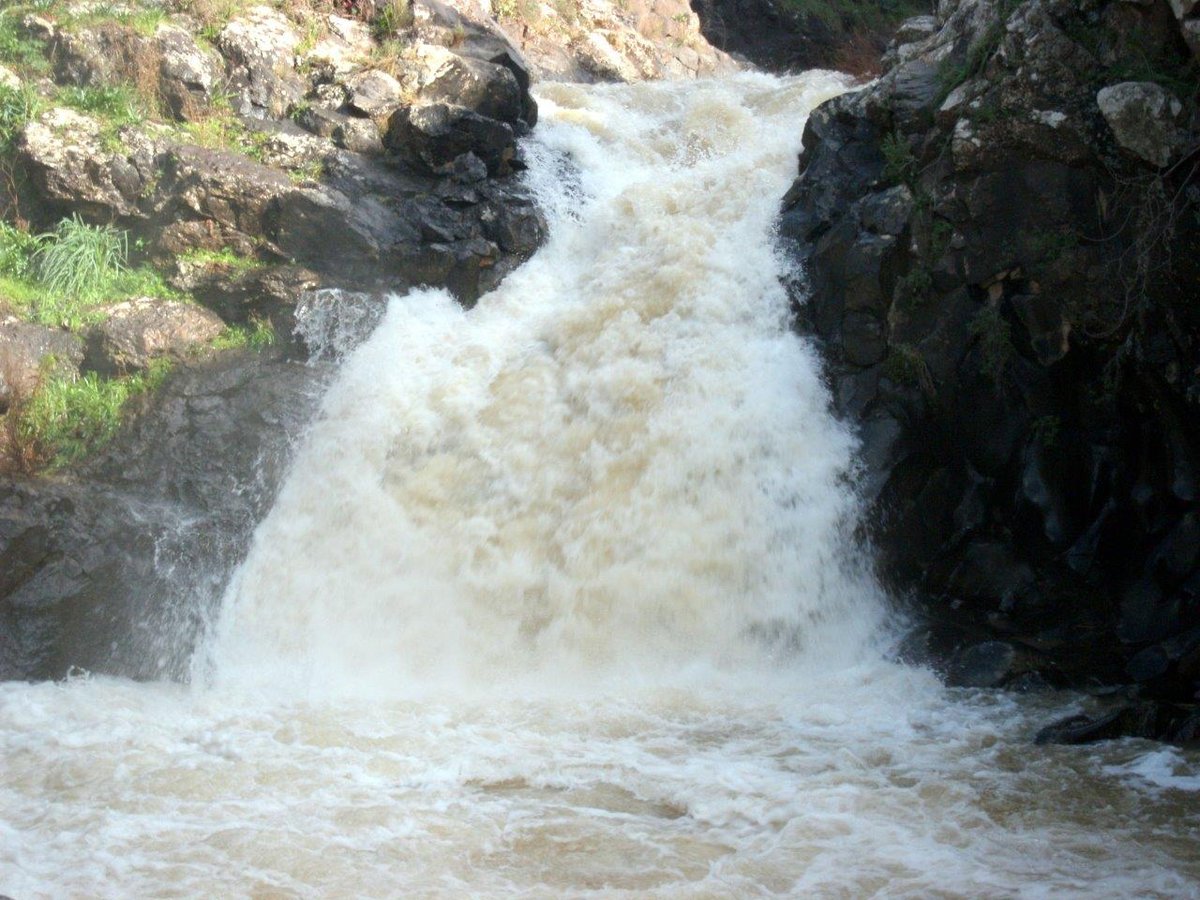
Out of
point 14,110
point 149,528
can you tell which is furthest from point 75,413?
point 14,110

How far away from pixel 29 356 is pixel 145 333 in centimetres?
92

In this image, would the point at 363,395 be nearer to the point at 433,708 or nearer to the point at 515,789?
the point at 433,708

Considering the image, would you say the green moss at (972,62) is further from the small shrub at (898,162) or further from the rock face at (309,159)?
the rock face at (309,159)

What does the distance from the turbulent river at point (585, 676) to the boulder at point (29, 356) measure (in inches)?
85.4

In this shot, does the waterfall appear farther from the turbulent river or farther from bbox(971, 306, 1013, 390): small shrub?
bbox(971, 306, 1013, 390): small shrub

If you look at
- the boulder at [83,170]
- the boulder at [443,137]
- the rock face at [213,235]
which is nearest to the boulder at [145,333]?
the rock face at [213,235]

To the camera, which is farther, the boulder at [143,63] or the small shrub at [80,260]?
the boulder at [143,63]

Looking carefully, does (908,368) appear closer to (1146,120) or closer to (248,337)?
(1146,120)

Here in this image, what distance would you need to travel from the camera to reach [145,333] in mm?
8641

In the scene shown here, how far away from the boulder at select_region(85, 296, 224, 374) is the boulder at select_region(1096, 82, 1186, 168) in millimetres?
7574

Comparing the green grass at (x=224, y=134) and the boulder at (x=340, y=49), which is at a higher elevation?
the boulder at (x=340, y=49)

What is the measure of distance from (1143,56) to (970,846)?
Result: 18.8 feet

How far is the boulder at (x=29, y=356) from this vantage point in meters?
7.95

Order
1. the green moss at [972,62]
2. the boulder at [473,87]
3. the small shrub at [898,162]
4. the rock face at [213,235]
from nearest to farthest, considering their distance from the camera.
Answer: the rock face at [213,235], the green moss at [972,62], the small shrub at [898,162], the boulder at [473,87]
